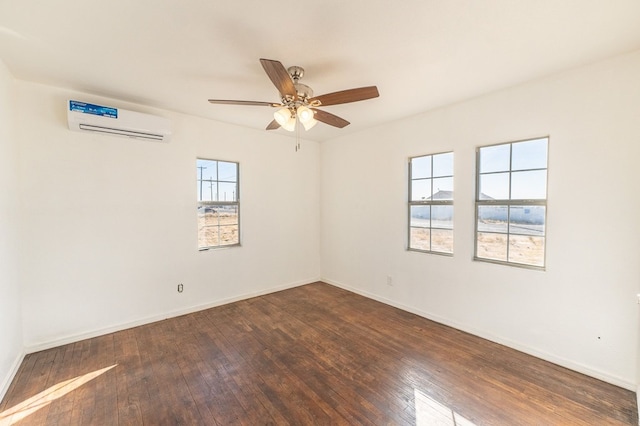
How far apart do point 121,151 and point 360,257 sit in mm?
3508

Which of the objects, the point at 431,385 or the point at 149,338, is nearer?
the point at 431,385

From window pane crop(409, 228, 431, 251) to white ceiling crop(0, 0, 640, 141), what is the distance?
5.55ft

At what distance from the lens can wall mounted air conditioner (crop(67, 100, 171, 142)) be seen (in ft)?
8.82

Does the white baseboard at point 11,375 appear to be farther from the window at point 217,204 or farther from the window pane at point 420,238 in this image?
the window pane at point 420,238

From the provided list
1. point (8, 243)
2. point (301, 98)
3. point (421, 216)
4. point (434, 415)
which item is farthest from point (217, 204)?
point (434, 415)

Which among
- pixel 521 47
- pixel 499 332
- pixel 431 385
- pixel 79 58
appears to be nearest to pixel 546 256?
pixel 499 332

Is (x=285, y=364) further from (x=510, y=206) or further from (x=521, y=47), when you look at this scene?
(x=521, y=47)

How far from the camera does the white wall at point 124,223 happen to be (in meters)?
2.68

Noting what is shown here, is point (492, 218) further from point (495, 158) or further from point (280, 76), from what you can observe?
point (280, 76)

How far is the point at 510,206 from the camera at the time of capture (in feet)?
9.15

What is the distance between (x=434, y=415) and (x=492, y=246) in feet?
6.09

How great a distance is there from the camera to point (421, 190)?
3615mm

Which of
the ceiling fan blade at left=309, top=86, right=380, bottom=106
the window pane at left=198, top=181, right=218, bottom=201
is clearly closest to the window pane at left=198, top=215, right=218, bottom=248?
the window pane at left=198, top=181, right=218, bottom=201

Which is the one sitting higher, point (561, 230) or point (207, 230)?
point (561, 230)
